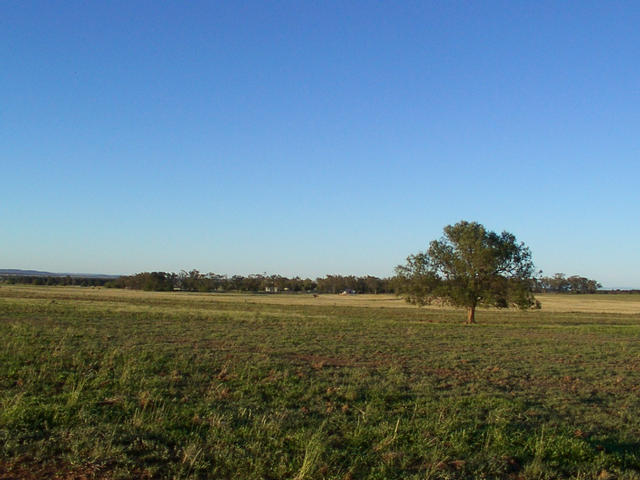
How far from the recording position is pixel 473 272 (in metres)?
40.2

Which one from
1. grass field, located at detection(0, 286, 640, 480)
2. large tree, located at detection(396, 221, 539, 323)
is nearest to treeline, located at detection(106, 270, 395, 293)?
large tree, located at detection(396, 221, 539, 323)

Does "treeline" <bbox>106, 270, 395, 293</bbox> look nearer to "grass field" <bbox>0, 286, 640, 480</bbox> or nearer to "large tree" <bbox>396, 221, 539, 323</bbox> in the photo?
"large tree" <bbox>396, 221, 539, 323</bbox>

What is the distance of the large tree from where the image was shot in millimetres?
39688

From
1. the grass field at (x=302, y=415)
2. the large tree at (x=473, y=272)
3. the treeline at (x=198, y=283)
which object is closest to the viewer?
the grass field at (x=302, y=415)

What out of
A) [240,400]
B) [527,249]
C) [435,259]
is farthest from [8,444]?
[527,249]

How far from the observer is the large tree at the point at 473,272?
39.7 metres

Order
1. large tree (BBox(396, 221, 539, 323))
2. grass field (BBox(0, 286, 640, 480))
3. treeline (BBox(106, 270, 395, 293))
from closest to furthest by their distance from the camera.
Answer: grass field (BBox(0, 286, 640, 480)) < large tree (BBox(396, 221, 539, 323)) < treeline (BBox(106, 270, 395, 293))

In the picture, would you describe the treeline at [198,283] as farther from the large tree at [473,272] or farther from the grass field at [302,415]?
the grass field at [302,415]

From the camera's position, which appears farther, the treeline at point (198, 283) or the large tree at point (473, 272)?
the treeline at point (198, 283)

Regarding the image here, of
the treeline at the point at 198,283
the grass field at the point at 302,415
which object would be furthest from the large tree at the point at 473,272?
the treeline at the point at 198,283

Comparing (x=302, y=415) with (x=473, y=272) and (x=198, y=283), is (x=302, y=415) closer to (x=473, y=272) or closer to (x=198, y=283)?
(x=473, y=272)

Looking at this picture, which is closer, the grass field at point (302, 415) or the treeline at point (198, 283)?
the grass field at point (302, 415)

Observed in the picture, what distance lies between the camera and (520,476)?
6.64 meters

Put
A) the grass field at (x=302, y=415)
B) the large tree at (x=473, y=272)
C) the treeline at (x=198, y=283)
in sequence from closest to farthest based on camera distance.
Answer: the grass field at (x=302, y=415), the large tree at (x=473, y=272), the treeline at (x=198, y=283)
